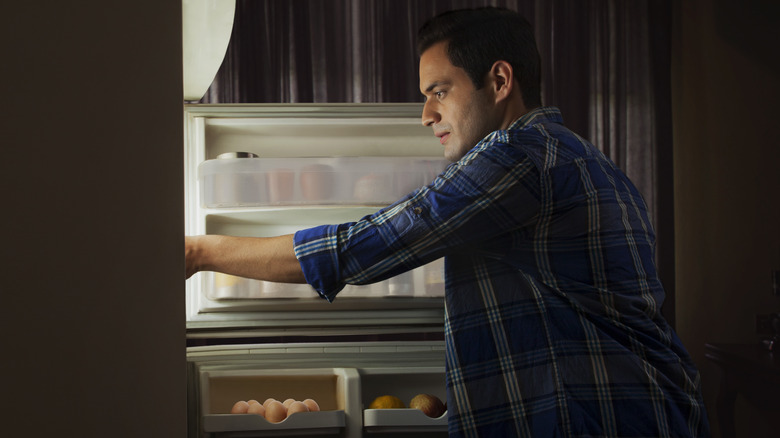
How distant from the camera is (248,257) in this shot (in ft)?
3.64

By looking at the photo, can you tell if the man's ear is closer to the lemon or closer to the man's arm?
the man's arm

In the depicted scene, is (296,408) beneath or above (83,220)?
beneath

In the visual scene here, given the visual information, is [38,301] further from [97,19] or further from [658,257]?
[658,257]

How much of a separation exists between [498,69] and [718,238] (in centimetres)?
211

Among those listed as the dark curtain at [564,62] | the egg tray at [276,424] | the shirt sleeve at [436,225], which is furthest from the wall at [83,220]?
the dark curtain at [564,62]

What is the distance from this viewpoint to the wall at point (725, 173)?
2.73 meters

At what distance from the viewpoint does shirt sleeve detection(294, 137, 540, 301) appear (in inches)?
39.3

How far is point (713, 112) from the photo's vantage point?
2.89 metres

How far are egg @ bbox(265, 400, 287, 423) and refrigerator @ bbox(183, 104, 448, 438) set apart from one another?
0.07 m

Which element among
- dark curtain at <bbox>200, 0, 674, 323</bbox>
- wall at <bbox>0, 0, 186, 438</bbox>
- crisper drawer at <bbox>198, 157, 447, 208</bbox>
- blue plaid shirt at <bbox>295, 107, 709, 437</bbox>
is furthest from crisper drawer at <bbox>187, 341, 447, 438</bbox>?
dark curtain at <bbox>200, 0, 674, 323</bbox>

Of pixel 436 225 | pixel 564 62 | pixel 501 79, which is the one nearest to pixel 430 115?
pixel 501 79

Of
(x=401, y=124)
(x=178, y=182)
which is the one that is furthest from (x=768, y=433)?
(x=178, y=182)

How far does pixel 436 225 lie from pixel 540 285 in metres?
0.21

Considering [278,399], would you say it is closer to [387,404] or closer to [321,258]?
[387,404]
